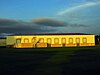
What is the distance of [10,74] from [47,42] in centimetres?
7722

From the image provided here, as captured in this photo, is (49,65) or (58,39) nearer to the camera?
(49,65)

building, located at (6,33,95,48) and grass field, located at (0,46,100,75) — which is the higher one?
building, located at (6,33,95,48)

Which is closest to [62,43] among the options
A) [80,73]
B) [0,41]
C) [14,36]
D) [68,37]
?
[68,37]

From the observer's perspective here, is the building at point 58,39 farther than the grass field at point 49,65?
Yes

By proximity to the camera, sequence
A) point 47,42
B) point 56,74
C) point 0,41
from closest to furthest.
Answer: point 56,74 < point 47,42 < point 0,41

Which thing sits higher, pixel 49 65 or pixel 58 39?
pixel 58 39

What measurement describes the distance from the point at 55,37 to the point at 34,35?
7.16 meters

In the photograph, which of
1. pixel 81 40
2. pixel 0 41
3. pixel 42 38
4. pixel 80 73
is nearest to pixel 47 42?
pixel 42 38

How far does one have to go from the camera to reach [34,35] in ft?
302

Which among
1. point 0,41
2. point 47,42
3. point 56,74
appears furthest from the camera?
point 0,41

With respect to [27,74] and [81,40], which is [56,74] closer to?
[27,74]

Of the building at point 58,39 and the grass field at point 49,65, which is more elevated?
the building at point 58,39

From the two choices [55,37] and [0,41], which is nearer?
[55,37]

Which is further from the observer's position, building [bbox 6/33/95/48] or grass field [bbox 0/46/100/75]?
building [bbox 6/33/95/48]
